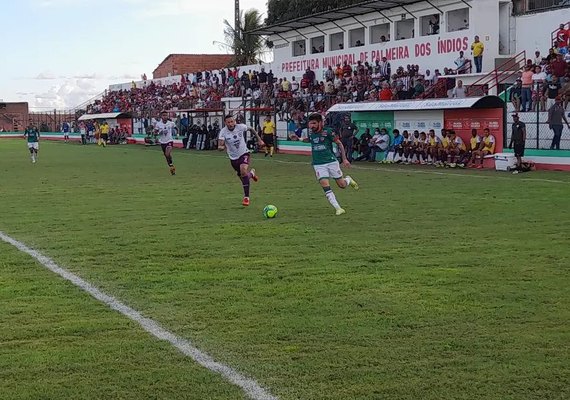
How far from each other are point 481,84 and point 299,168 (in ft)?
32.0

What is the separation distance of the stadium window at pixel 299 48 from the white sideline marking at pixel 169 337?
41687 millimetres

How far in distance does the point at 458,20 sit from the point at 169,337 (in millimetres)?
34055

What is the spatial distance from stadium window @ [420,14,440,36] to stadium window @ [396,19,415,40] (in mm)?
913

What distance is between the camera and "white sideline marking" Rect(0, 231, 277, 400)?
4.85 m

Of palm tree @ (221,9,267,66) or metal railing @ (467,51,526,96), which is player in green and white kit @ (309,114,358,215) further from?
palm tree @ (221,9,267,66)

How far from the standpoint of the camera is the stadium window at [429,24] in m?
38.2

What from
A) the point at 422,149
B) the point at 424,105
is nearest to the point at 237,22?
the point at 424,105

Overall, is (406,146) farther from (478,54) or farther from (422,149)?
(478,54)

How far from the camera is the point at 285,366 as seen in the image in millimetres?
5242

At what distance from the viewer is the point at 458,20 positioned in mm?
37344

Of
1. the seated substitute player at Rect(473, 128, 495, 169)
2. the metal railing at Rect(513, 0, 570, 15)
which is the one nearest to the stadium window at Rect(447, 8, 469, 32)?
the metal railing at Rect(513, 0, 570, 15)

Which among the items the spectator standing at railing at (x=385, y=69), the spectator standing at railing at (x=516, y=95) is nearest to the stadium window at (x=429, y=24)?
the spectator standing at railing at (x=385, y=69)

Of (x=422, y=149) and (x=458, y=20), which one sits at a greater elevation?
(x=458, y=20)

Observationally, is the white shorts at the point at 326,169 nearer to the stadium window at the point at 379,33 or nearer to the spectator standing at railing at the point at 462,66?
the spectator standing at railing at the point at 462,66
